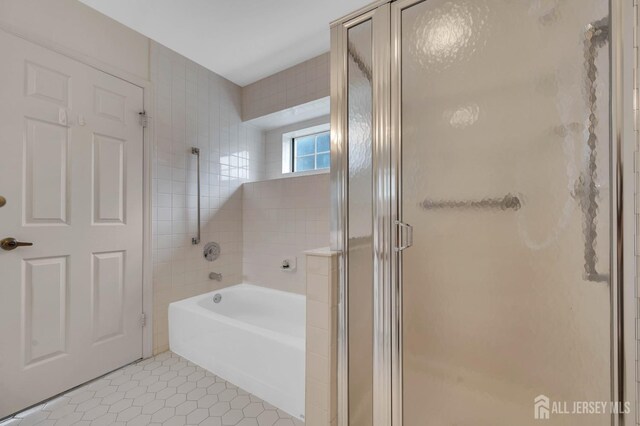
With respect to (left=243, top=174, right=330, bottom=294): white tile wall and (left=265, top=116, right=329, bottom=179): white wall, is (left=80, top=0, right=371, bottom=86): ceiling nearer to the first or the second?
(left=265, top=116, right=329, bottom=179): white wall

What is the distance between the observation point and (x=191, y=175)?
2.31 meters

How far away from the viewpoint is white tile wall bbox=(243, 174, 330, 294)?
2326mm

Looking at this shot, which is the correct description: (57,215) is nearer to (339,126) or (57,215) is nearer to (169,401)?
(169,401)

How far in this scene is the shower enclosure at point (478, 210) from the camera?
755 millimetres

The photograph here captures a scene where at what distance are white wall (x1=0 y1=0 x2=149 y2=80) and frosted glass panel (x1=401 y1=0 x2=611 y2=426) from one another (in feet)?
6.44

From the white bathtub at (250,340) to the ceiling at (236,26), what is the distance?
2044 millimetres

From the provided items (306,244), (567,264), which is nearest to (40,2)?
(306,244)

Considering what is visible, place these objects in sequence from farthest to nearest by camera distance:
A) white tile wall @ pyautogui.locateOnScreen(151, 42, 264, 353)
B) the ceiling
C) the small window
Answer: the small window, white tile wall @ pyautogui.locateOnScreen(151, 42, 264, 353), the ceiling

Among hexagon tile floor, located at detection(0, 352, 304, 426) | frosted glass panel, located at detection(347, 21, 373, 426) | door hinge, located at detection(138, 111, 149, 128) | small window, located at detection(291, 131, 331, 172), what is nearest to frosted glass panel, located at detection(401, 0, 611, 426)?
frosted glass panel, located at detection(347, 21, 373, 426)

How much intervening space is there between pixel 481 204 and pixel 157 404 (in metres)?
1.94

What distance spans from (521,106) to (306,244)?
72.3 inches

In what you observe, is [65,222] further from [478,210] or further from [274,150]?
[478,210]

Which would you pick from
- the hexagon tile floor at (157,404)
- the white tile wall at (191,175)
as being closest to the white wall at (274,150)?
the white tile wall at (191,175)

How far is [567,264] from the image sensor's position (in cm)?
79
